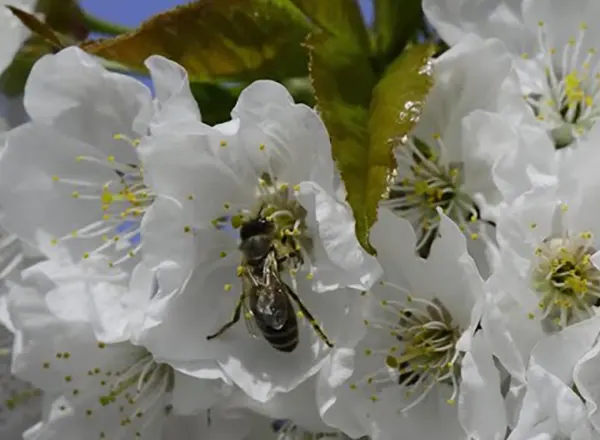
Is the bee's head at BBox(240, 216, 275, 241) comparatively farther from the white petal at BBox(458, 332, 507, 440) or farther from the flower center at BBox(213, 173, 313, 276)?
the white petal at BBox(458, 332, 507, 440)

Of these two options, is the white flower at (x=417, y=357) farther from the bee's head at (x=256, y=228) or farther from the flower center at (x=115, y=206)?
the flower center at (x=115, y=206)

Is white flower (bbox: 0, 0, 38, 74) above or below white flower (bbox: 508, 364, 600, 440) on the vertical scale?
above

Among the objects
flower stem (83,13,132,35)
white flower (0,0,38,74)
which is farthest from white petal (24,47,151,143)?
flower stem (83,13,132,35)

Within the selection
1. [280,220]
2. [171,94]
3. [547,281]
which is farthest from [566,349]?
[171,94]

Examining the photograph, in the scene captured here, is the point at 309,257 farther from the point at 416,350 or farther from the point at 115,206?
the point at 115,206

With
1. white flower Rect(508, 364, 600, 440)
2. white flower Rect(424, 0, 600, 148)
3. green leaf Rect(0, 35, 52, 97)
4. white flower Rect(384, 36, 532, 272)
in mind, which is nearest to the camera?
white flower Rect(508, 364, 600, 440)

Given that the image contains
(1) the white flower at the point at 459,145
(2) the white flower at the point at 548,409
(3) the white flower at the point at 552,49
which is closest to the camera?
(2) the white flower at the point at 548,409

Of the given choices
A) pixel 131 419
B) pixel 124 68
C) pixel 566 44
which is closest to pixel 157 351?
pixel 131 419

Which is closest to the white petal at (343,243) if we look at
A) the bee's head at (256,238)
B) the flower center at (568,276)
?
the bee's head at (256,238)
